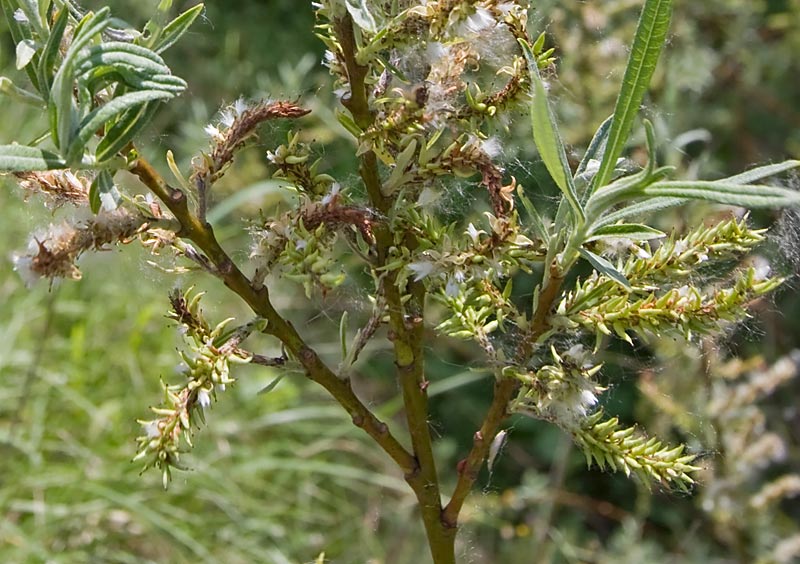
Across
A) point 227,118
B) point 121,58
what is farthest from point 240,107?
point 121,58

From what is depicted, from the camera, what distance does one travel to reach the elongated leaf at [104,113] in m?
0.58

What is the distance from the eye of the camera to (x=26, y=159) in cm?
59

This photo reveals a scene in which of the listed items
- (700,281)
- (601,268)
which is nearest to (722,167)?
(700,281)

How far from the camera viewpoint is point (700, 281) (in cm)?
82

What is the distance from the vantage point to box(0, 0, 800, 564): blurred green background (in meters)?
1.86

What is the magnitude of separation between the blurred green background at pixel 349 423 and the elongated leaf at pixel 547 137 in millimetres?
872

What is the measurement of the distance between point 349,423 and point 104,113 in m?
1.99

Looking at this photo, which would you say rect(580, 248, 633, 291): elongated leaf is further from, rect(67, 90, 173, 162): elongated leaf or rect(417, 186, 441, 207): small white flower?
rect(67, 90, 173, 162): elongated leaf

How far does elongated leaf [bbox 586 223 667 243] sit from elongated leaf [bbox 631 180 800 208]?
0.06 meters

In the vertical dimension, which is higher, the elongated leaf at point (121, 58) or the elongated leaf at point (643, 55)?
the elongated leaf at point (121, 58)

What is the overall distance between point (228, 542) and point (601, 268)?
176 cm

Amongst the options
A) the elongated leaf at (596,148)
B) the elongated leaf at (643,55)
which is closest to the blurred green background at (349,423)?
the elongated leaf at (596,148)

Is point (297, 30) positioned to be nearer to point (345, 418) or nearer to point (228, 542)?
point (345, 418)

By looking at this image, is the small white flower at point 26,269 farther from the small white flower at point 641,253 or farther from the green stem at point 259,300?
the small white flower at point 641,253
